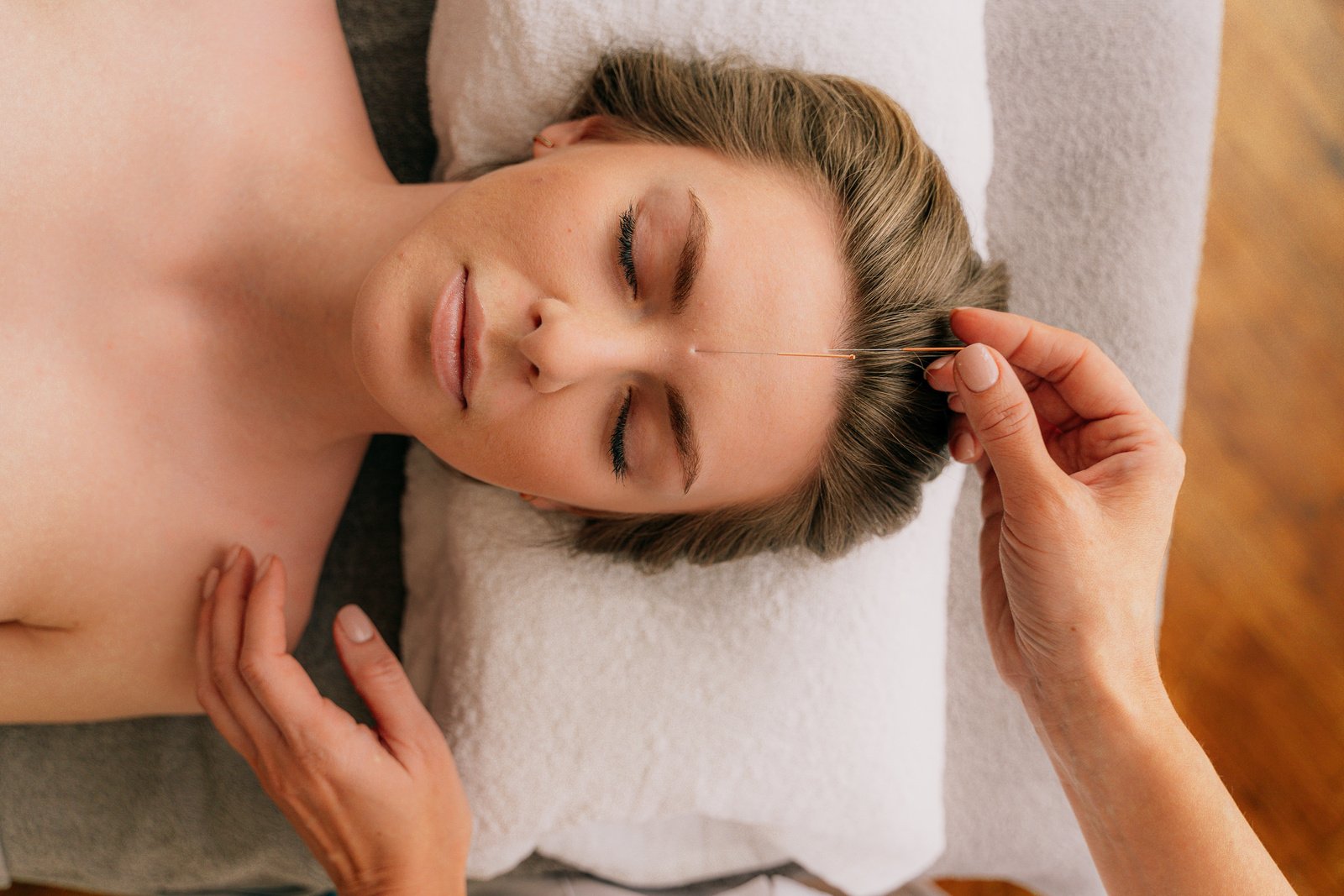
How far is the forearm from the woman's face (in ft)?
1.89

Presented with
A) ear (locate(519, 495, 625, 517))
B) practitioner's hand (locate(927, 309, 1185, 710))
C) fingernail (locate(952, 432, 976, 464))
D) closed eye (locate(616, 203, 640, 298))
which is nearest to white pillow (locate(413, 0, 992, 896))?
ear (locate(519, 495, 625, 517))

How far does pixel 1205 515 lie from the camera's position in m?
2.21

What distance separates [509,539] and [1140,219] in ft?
4.50

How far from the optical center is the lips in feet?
3.93

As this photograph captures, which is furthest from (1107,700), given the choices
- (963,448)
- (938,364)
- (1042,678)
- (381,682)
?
(381,682)

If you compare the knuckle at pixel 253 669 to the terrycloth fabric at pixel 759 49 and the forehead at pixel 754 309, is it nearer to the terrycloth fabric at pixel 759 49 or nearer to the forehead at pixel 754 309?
the forehead at pixel 754 309

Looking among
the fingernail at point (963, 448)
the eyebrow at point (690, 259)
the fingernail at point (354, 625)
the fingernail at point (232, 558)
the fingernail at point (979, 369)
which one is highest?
the eyebrow at point (690, 259)

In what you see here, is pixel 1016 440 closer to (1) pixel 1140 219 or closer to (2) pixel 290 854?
(1) pixel 1140 219

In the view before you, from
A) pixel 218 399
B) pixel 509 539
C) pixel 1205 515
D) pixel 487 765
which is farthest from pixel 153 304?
pixel 1205 515

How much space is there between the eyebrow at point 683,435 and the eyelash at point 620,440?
7 cm

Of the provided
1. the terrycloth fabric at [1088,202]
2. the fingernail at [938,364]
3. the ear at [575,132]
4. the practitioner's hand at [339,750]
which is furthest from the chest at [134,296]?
the terrycloth fabric at [1088,202]

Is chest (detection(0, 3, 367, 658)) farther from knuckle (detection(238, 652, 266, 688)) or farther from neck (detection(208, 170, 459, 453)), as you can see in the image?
knuckle (detection(238, 652, 266, 688))

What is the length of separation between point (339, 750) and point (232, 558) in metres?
0.42

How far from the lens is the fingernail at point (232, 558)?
1582mm
